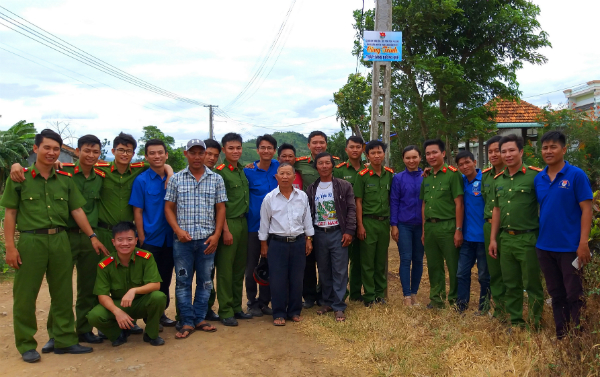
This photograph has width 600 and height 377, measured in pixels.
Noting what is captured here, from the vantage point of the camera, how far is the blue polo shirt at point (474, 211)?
199 inches

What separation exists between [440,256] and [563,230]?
1.66m

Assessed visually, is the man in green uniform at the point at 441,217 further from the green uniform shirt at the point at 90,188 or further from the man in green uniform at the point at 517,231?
the green uniform shirt at the point at 90,188

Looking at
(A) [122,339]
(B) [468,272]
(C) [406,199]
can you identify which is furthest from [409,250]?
(A) [122,339]

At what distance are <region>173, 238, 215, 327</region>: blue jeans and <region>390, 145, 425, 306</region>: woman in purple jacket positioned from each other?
7.59 ft

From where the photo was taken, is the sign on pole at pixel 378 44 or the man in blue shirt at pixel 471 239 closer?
the man in blue shirt at pixel 471 239

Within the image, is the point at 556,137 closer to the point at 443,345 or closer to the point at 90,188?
the point at 443,345

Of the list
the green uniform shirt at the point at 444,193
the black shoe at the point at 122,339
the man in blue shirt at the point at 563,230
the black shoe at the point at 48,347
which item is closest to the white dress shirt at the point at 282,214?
the green uniform shirt at the point at 444,193

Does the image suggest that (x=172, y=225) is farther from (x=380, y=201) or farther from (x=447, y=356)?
(x=447, y=356)

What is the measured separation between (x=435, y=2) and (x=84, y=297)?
8.68m

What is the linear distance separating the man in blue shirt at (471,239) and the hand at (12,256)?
14.8 ft

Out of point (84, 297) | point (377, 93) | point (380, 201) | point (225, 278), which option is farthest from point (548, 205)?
point (84, 297)

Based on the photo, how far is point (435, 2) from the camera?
9.55 m

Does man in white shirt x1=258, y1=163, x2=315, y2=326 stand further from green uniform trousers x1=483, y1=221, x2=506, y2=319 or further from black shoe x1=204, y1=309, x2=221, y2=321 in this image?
green uniform trousers x1=483, y1=221, x2=506, y2=319

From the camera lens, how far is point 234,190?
201 inches
